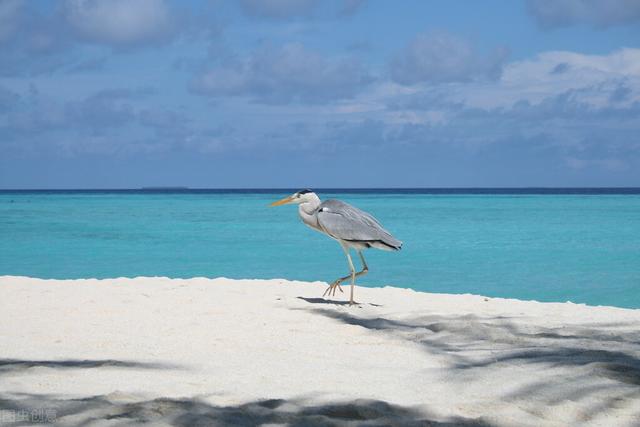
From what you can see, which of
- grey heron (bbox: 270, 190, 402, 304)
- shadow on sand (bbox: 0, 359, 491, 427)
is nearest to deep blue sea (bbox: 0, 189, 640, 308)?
grey heron (bbox: 270, 190, 402, 304)

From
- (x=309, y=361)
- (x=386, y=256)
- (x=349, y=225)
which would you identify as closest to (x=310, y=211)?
(x=349, y=225)

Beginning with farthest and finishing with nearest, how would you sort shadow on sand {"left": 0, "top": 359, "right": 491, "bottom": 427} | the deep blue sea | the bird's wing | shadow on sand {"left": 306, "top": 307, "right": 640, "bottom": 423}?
the deep blue sea → the bird's wing → shadow on sand {"left": 306, "top": 307, "right": 640, "bottom": 423} → shadow on sand {"left": 0, "top": 359, "right": 491, "bottom": 427}

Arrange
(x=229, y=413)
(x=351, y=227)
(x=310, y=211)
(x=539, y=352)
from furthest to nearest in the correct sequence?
(x=310, y=211), (x=351, y=227), (x=539, y=352), (x=229, y=413)

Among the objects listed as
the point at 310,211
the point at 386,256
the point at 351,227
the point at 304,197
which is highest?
the point at 304,197

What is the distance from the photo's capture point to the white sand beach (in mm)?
3918

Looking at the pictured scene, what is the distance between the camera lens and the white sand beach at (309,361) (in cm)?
392

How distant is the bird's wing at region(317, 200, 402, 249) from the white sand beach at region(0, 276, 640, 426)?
0.73 meters

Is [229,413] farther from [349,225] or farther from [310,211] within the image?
[310,211]

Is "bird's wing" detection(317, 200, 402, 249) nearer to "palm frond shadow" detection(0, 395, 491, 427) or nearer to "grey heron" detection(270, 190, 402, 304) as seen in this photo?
"grey heron" detection(270, 190, 402, 304)

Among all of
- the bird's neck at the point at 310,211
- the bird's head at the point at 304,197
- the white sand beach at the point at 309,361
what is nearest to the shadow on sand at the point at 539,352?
the white sand beach at the point at 309,361

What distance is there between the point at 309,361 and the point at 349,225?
2739 millimetres

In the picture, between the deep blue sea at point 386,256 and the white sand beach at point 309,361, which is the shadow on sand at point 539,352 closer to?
the white sand beach at point 309,361

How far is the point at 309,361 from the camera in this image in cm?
535

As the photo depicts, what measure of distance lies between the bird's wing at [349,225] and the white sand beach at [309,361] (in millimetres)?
735
